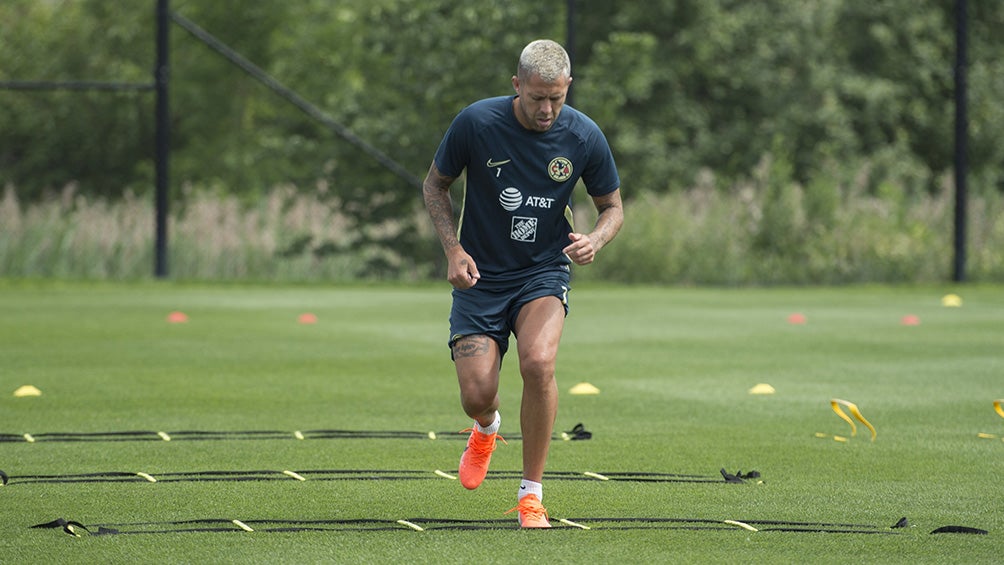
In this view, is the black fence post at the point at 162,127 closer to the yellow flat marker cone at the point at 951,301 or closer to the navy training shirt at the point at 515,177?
the yellow flat marker cone at the point at 951,301

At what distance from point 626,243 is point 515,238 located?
1795 cm

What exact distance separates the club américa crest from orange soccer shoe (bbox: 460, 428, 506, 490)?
3.91ft

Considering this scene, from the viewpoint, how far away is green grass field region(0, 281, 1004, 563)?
6.32 metres

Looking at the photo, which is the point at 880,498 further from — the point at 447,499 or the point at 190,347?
the point at 190,347

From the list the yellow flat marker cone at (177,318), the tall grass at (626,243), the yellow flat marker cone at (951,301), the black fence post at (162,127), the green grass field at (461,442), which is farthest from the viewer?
the tall grass at (626,243)

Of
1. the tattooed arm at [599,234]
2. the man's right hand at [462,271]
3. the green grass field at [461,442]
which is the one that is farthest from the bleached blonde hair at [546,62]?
the green grass field at [461,442]

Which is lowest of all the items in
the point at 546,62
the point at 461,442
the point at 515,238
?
the point at 461,442

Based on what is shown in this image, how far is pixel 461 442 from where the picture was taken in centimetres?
907

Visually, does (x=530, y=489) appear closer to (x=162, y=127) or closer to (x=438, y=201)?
(x=438, y=201)

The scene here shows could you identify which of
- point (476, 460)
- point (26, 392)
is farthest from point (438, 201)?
point (26, 392)

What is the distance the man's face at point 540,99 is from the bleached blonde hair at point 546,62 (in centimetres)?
2

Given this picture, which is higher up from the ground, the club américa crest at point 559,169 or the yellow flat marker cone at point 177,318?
the club américa crest at point 559,169

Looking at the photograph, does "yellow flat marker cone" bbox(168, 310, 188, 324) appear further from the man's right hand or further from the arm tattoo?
the man's right hand

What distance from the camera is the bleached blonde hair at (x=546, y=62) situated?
668 cm
